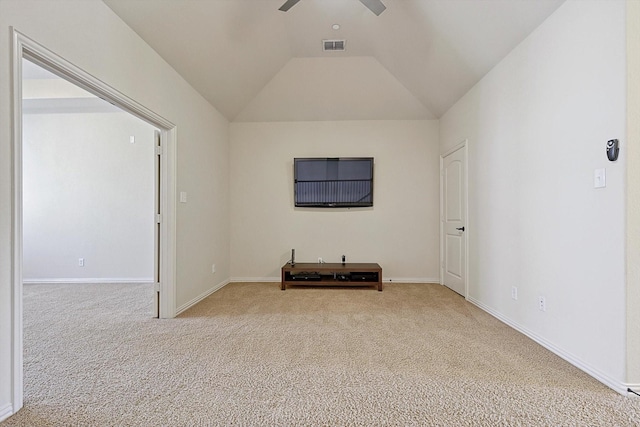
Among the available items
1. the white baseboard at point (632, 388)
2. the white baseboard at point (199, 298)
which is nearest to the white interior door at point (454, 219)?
the white baseboard at point (632, 388)

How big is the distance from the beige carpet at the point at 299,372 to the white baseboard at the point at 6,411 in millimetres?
45

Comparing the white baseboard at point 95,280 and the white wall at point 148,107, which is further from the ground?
the white wall at point 148,107

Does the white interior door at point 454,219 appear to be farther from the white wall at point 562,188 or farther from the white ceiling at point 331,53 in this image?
the white ceiling at point 331,53

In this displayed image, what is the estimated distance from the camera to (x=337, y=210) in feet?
16.3

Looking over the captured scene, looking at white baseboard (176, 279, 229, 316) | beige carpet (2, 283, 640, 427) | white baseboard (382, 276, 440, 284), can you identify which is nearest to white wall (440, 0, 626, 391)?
beige carpet (2, 283, 640, 427)

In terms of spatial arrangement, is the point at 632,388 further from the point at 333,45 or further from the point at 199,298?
the point at 333,45

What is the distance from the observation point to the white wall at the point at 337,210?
4.88m

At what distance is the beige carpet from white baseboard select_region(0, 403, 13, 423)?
0.04 metres

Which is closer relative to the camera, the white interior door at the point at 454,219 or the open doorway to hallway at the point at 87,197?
A: the white interior door at the point at 454,219

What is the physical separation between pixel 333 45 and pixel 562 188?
3.01 meters

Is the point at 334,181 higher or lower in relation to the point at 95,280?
higher

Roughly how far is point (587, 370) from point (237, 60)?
4.13m

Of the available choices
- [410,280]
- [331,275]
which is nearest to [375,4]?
[331,275]

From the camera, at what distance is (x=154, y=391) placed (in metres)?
1.81
